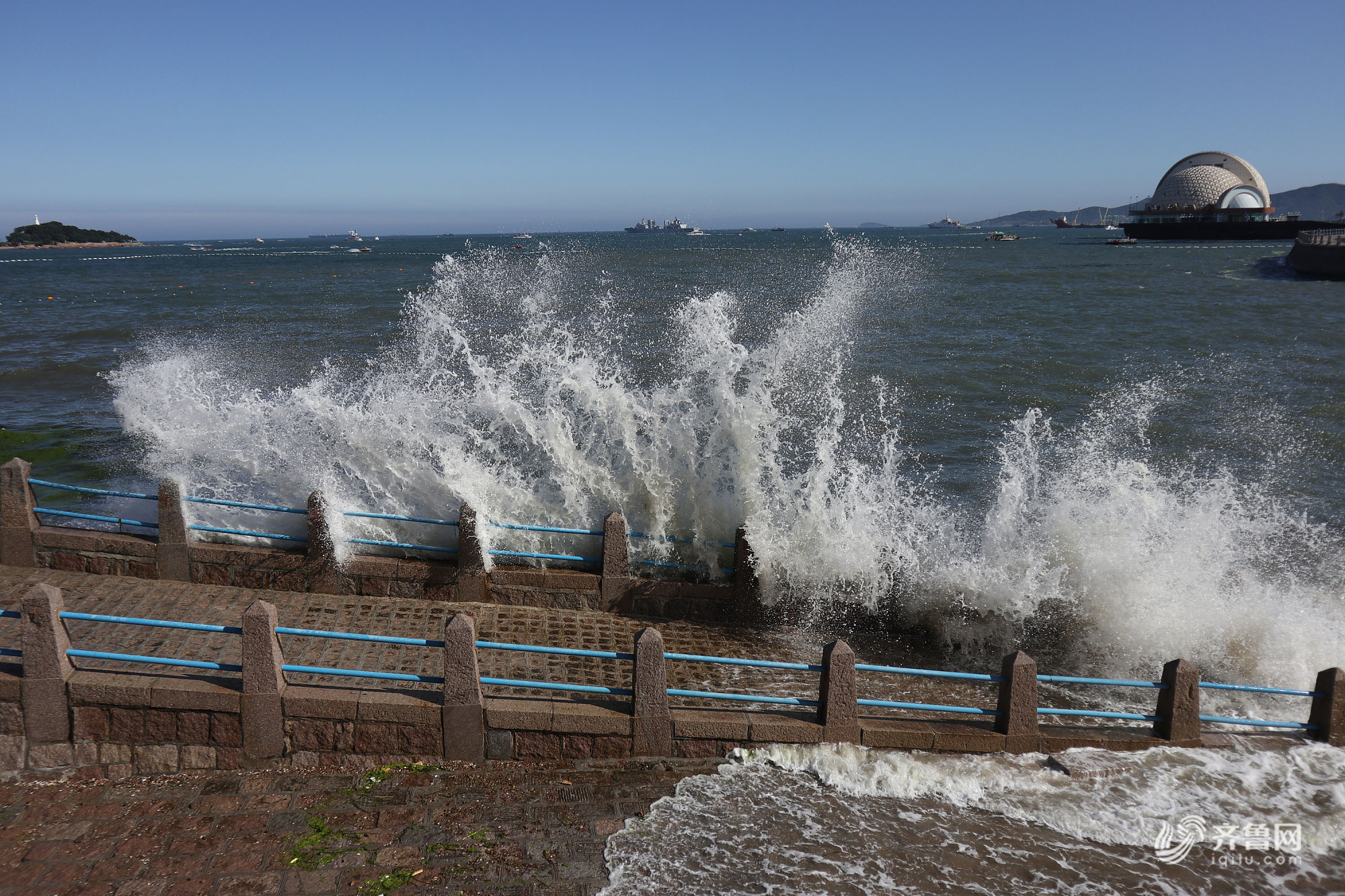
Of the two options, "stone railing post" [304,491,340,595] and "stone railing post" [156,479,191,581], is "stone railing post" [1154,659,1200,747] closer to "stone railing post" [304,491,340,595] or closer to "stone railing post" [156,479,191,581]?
"stone railing post" [304,491,340,595]

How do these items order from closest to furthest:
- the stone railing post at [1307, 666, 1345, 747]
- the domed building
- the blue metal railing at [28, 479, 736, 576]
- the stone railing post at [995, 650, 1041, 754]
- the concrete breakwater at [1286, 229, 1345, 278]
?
the stone railing post at [995, 650, 1041, 754] → the stone railing post at [1307, 666, 1345, 747] → the blue metal railing at [28, 479, 736, 576] → the concrete breakwater at [1286, 229, 1345, 278] → the domed building

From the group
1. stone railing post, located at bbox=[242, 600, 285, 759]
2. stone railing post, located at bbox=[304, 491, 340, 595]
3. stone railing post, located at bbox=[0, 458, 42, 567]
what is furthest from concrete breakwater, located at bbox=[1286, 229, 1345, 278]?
stone railing post, located at bbox=[0, 458, 42, 567]

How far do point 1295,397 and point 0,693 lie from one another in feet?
101

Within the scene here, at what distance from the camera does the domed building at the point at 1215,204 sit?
119188mm

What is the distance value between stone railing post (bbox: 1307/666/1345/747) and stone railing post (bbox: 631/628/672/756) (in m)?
5.93

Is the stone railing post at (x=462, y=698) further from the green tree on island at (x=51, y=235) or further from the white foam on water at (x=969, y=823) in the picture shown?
the green tree on island at (x=51, y=235)

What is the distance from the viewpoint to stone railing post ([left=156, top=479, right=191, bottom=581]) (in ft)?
31.8

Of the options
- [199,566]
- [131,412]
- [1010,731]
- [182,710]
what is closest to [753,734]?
[1010,731]

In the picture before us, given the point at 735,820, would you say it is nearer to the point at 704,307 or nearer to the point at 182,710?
the point at 182,710

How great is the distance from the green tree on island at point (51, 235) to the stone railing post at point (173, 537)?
20550cm

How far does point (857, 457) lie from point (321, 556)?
478 inches

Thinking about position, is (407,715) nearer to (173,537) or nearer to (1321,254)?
(173,537)

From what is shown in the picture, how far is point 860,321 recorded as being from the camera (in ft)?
130

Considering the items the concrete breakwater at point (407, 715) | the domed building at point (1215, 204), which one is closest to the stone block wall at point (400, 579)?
the concrete breakwater at point (407, 715)
